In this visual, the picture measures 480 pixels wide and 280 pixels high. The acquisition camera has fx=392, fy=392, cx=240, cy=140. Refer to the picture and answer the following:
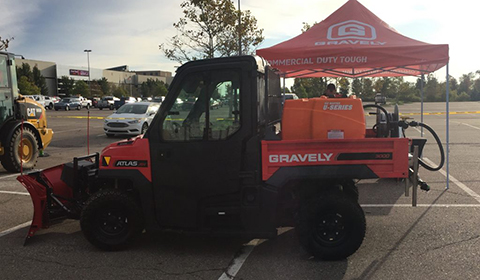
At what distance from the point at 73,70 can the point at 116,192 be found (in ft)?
293

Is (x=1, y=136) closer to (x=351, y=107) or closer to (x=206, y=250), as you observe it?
(x=206, y=250)

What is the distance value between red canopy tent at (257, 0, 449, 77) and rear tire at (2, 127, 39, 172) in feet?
19.5

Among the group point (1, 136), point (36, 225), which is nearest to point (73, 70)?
point (1, 136)

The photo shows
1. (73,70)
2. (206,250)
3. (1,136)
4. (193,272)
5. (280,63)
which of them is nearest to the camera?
(193,272)

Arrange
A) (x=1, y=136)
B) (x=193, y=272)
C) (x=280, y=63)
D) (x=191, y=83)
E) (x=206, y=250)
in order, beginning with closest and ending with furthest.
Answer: (x=193, y=272) < (x=191, y=83) < (x=206, y=250) < (x=280, y=63) < (x=1, y=136)

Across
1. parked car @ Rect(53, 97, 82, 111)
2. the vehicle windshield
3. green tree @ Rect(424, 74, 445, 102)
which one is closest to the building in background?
parked car @ Rect(53, 97, 82, 111)

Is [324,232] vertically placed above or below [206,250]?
above

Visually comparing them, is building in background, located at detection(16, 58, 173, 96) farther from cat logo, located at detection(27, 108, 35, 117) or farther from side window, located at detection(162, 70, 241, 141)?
side window, located at detection(162, 70, 241, 141)

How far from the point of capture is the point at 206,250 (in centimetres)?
448

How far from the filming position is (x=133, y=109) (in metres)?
17.5

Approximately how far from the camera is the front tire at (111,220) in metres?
4.34

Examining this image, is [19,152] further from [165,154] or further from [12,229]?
[165,154]

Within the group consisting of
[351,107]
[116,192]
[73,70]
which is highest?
[73,70]

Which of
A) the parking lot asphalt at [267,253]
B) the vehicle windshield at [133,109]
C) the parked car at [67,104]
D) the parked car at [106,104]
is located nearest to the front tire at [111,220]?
the parking lot asphalt at [267,253]
